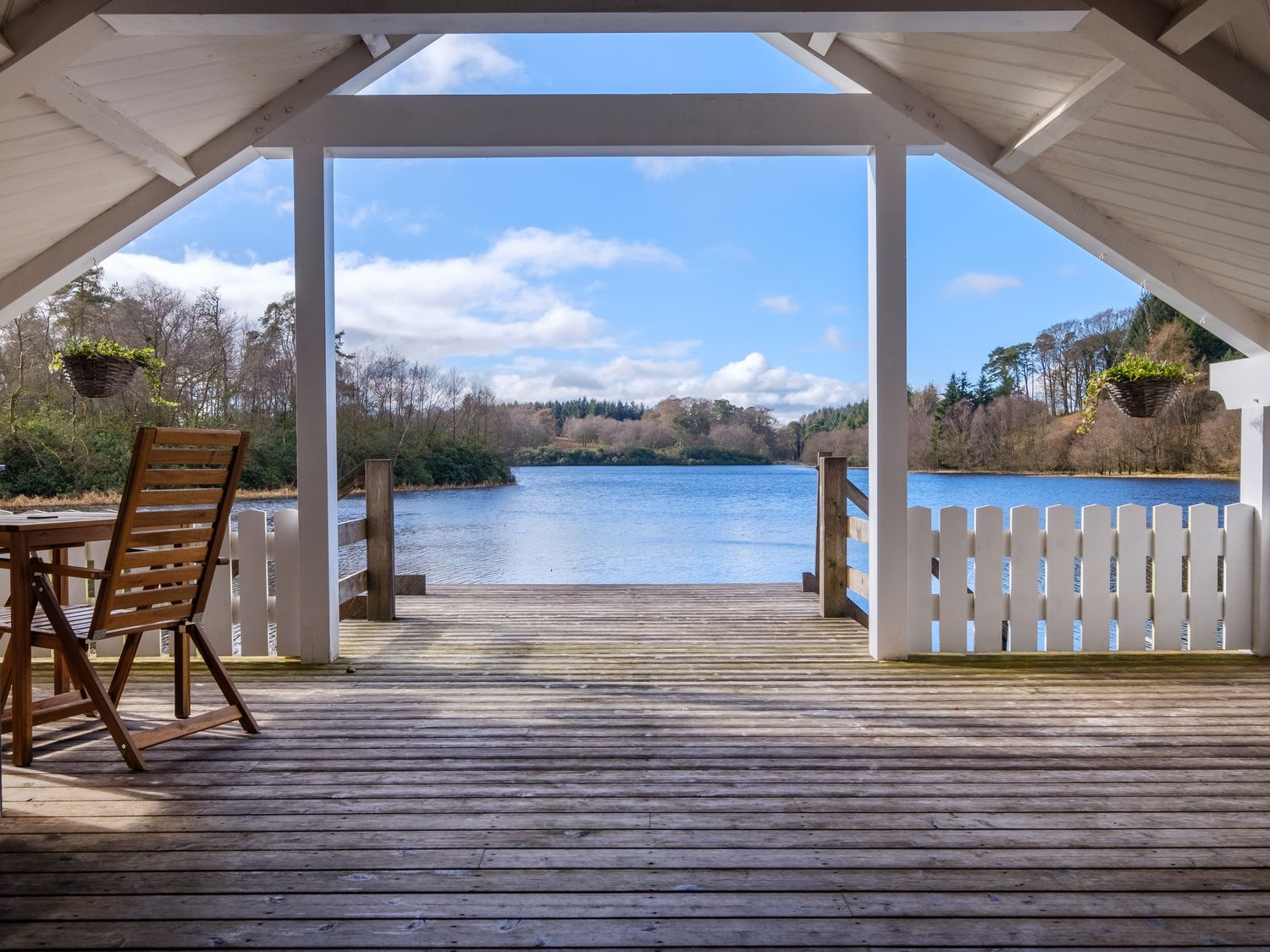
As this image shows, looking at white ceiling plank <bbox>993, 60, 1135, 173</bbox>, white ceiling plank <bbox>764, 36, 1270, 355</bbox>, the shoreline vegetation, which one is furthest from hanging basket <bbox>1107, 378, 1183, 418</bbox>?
white ceiling plank <bbox>993, 60, 1135, 173</bbox>

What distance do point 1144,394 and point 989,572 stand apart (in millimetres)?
1183

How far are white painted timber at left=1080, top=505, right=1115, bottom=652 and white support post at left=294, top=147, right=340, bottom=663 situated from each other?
392cm

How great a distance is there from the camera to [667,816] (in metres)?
2.14

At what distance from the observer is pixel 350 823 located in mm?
2094

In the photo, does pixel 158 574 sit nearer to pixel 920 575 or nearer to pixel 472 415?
pixel 920 575

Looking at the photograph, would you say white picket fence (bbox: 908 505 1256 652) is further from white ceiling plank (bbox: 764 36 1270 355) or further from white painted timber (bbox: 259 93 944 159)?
white painted timber (bbox: 259 93 944 159)

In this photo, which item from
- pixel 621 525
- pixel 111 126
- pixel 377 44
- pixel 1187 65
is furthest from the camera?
pixel 621 525

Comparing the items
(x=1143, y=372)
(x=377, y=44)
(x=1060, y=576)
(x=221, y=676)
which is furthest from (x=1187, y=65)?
(x=221, y=676)

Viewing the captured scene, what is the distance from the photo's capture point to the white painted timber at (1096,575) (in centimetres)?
407

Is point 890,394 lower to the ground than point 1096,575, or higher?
higher

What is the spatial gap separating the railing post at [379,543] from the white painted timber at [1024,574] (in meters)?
3.67

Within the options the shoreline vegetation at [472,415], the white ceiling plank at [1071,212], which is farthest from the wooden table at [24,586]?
the white ceiling plank at [1071,212]

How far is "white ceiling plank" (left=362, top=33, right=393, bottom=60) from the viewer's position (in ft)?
11.9

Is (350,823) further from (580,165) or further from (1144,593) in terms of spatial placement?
(580,165)
